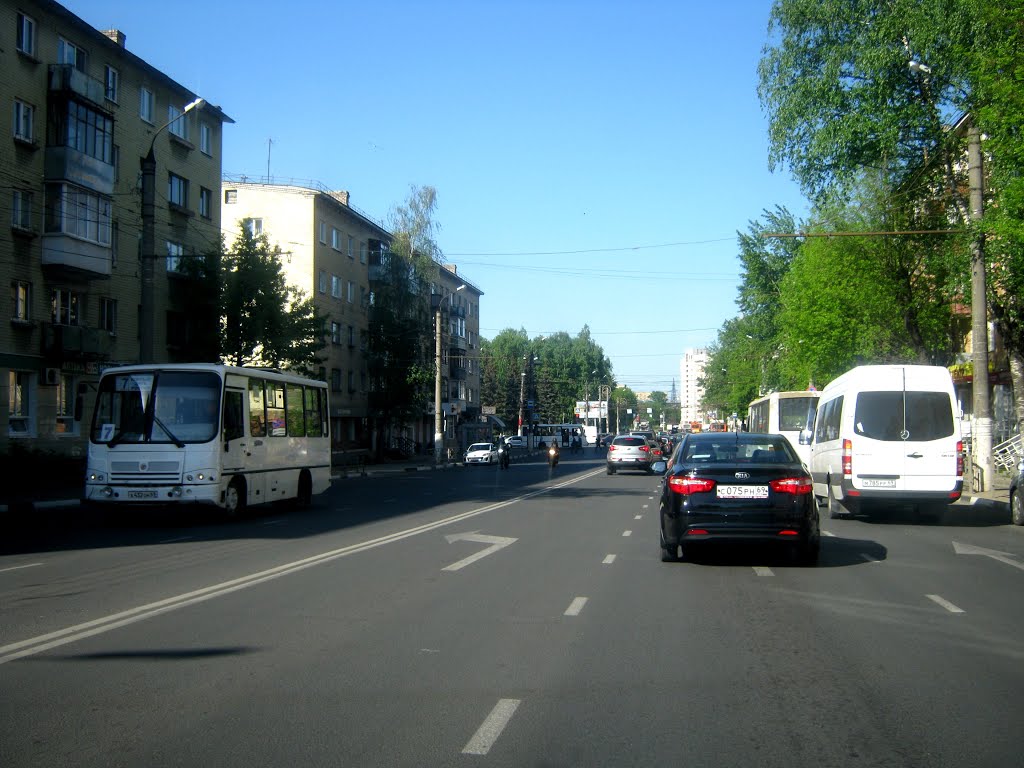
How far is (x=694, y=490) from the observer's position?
11.4 meters

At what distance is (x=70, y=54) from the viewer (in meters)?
34.0

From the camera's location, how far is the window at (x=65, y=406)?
33219mm

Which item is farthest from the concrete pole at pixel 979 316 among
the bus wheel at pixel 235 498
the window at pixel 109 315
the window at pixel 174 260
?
the window at pixel 174 260

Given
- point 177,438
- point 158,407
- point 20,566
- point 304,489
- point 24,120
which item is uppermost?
point 24,120

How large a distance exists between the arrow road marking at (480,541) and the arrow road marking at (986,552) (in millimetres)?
6341

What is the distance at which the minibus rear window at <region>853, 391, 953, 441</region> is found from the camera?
710 inches

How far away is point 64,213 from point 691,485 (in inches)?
1067

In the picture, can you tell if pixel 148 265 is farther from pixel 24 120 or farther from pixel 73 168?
pixel 24 120

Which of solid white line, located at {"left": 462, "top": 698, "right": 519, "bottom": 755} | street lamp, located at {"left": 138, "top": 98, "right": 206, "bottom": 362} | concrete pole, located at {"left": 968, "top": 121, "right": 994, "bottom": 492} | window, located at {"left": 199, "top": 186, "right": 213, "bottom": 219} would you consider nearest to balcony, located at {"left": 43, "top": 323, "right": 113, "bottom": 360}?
street lamp, located at {"left": 138, "top": 98, "right": 206, "bottom": 362}

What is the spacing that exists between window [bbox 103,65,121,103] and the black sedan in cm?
3122

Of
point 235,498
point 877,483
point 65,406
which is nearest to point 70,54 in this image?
point 65,406

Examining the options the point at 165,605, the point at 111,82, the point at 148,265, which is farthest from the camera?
the point at 111,82

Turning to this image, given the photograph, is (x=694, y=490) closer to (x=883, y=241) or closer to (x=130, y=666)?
(x=130, y=666)

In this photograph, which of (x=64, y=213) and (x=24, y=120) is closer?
(x=24, y=120)
